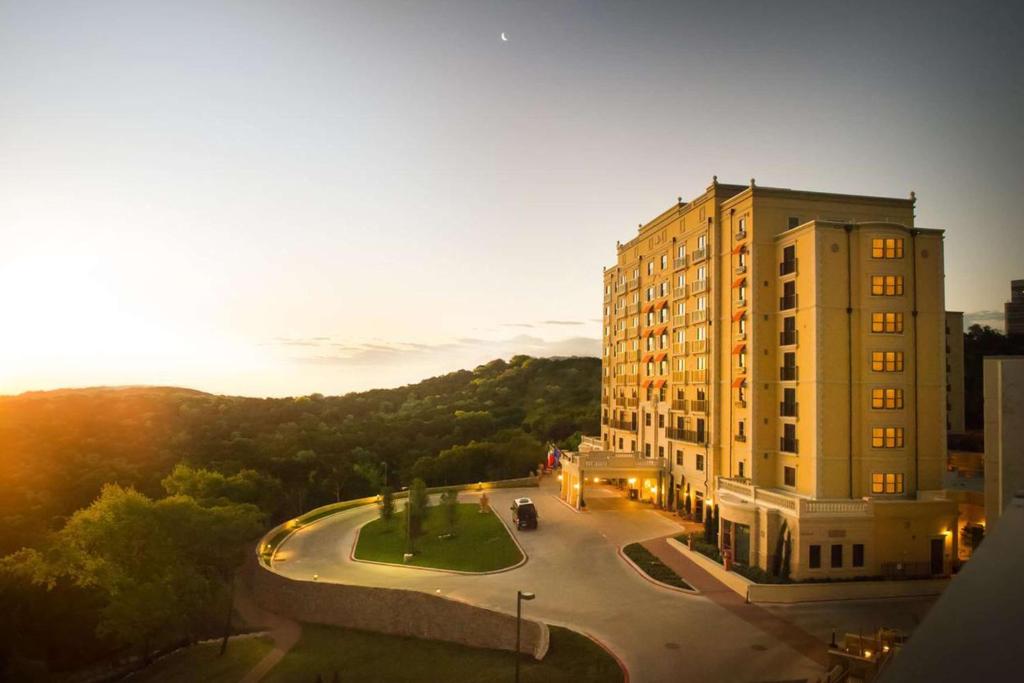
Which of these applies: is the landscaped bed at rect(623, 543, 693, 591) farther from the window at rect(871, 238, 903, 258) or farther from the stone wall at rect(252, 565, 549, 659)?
the window at rect(871, 238, 903, 258)

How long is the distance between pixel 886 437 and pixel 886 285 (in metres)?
8.82

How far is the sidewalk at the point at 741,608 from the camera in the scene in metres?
25.2

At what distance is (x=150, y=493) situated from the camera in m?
56.3

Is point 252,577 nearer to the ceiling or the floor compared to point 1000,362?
nearer to the floor

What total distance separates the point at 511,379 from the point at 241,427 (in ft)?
268

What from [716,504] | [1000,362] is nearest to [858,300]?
[1000,362]

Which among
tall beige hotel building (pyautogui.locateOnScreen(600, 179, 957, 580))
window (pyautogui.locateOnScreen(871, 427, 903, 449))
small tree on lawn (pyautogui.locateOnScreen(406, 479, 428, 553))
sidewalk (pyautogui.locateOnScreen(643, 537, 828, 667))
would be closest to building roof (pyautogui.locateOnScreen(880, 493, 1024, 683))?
sidewalk (pyautogui.locateOnScreen(643, 537, 828, 667))

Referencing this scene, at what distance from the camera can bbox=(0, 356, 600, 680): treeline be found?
3478cm

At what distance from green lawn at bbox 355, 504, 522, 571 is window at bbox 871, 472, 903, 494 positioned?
2120 centimetres

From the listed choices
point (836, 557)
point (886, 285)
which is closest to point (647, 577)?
point (836, 557)

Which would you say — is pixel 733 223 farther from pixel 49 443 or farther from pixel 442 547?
pixel 49 443

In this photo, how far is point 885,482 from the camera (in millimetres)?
35906

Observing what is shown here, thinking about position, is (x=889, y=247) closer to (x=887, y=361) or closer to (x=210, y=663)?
(x=887, y=361)

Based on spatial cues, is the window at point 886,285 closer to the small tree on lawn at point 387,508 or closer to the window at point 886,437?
the window at point 886,437
